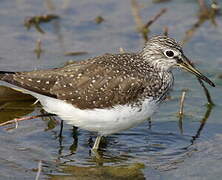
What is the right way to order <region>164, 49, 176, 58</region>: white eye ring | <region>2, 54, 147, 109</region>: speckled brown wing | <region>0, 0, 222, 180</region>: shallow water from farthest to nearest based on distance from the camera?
<region>164, 49, 176, 58</region>: white eye ring, <region>0, 0, 222, 180</region>: shallow water, <region>2, 54, 147, 109</region>: speckled brown wing

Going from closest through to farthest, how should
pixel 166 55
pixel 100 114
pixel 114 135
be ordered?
pixel 100 114 < pixel 166 55 < pixel 114 135

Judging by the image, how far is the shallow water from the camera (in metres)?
8.66

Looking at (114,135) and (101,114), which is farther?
(114,135)

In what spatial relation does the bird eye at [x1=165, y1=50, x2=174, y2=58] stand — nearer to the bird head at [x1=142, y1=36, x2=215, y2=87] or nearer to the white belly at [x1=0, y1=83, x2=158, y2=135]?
the bird head at [x1=142, y1=36, x2=215, y2=87]

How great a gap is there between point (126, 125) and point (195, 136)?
1579 millimetres

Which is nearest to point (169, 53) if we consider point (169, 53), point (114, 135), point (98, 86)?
point (169, 53)

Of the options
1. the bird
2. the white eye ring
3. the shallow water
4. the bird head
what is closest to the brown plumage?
the bird

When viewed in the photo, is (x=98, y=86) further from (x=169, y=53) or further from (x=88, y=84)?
(x=169, y=53)

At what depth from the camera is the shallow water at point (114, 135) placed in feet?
28.4

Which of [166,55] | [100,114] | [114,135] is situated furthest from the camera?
[114,135]

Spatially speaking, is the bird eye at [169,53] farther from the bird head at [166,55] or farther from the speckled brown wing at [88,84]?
the speckled brown wing at [88,84]

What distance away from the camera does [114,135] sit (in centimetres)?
979

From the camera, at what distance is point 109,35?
13195 mm

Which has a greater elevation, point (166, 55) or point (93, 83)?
point (166, 55)
